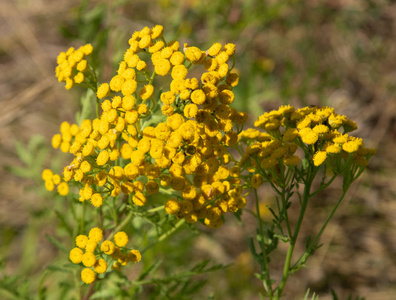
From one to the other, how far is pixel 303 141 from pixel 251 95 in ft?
8.65

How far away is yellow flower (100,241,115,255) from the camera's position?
1.84m

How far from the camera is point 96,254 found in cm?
194

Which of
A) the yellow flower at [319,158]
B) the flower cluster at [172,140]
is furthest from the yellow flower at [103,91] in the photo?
the yellow flower at [319,158]

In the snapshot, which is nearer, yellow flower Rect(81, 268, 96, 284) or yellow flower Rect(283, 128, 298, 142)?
yellow flower Rect(81, 268, 96, 284)

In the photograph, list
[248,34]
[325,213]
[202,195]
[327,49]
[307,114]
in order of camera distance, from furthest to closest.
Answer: [327,49], [248,34], [325,213], [307,114], [202,195]

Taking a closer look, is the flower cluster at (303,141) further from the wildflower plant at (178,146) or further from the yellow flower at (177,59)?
the yellow flower at (177,59)

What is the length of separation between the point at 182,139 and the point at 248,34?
14.5 feet

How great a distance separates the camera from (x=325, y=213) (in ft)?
17.8

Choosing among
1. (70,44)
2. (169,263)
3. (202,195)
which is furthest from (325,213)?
(70,44)

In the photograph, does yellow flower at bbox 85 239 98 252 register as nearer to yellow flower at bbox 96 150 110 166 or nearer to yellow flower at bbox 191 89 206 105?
yellow flower at bbox 96 150 110 166

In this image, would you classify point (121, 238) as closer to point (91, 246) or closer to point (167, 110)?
point (91, 246)

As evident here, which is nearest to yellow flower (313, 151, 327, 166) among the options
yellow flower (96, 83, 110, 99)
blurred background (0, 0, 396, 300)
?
yellow flower (96, 83, 110, 99)

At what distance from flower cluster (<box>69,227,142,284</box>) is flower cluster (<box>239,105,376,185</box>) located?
0.70 metres

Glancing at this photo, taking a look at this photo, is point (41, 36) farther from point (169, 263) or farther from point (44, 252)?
point (169, 263)
